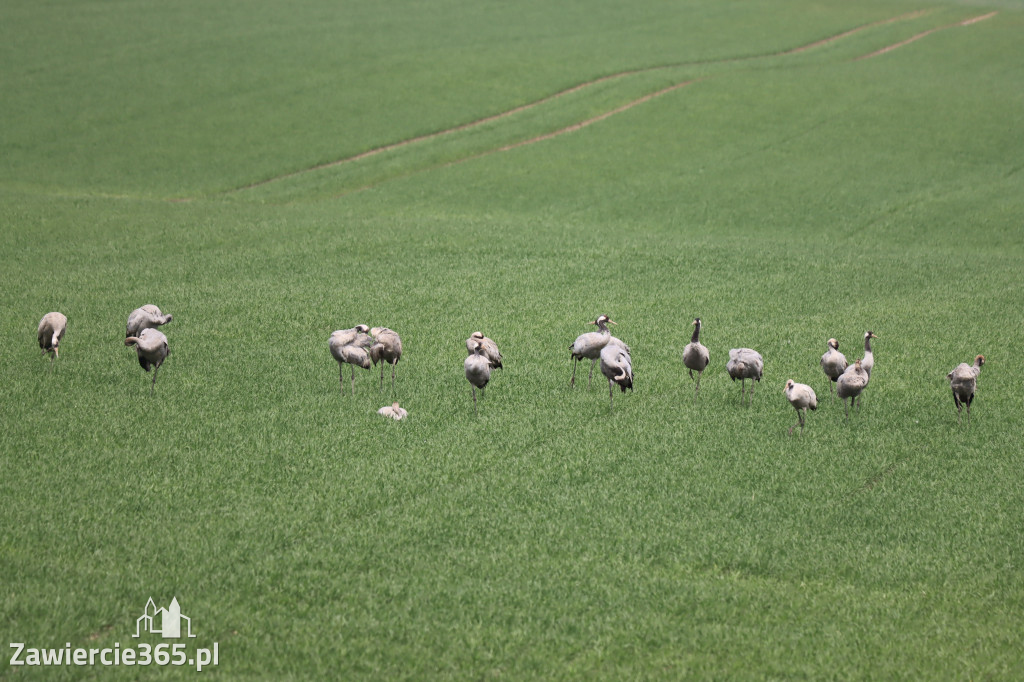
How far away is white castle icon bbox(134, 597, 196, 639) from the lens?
8.72m

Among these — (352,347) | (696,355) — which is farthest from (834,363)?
(352,347)

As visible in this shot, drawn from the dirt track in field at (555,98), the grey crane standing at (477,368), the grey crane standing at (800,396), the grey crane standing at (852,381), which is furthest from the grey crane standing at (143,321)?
the dirt track in field at (555,98)

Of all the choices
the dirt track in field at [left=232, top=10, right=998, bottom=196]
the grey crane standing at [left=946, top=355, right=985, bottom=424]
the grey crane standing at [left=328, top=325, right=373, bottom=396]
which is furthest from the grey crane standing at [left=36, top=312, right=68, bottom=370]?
the dirt track in field at [left=232, top=10, right=998, bottom=196]

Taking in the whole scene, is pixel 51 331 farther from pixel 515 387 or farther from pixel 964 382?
pixel 964 382

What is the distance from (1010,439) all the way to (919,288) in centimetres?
940

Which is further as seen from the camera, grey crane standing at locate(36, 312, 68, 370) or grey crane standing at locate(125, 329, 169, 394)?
grey crane standing at locate(36, 312, 68, 370)

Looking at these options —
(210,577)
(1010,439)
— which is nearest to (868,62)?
(1010,439)

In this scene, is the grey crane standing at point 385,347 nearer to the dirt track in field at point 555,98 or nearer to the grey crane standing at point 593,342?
the grey crane standing at point 593,342

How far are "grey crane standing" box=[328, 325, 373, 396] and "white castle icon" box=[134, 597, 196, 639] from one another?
19.8ft

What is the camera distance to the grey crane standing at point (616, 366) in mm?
13664

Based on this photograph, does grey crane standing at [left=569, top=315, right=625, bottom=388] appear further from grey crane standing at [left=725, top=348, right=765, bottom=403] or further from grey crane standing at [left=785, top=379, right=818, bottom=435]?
grey crane standing at [left=785, top=379, right=818, bottom=435]

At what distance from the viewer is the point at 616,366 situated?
13.7 metres

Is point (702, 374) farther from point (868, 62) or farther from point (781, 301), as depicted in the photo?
point (868, 62)

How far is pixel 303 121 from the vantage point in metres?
41.9
